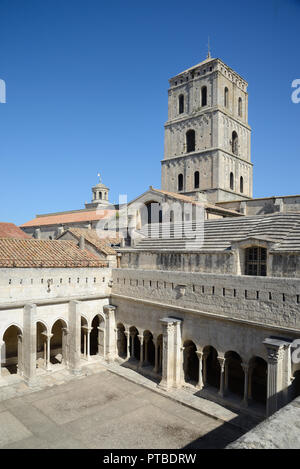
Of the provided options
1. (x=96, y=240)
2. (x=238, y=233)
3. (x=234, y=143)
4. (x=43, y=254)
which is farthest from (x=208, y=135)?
(x=43, y=254)

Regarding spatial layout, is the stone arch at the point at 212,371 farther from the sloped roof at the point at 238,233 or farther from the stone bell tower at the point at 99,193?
the stone bell tower at the point at 99,193

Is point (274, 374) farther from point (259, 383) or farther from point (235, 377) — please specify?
point (235, 377)

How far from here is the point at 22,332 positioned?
17.5 meters

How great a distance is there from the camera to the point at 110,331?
68.4ft

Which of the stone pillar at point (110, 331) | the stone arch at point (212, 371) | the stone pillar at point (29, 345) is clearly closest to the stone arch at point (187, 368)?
the stone arch at point (212, 371)

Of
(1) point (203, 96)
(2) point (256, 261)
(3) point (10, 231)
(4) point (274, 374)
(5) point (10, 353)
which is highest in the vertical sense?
(1) point (203, 96)

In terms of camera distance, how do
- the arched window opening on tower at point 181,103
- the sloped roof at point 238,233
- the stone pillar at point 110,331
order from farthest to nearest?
the arched window opening on tower at point 181,103 → the stone pillar at point 110,331 → the sloped roof at point 238,233

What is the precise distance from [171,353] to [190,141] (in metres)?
28.0

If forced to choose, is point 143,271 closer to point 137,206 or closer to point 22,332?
point 22,332

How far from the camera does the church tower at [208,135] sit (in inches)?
1410

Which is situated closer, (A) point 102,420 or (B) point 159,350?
(A) point 102,420

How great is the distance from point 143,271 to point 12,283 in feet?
22.4

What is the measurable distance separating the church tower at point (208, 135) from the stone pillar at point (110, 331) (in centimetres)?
1868

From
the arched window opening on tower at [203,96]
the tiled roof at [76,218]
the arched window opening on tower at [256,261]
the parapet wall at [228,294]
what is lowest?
the parapet wall at [228,294]
